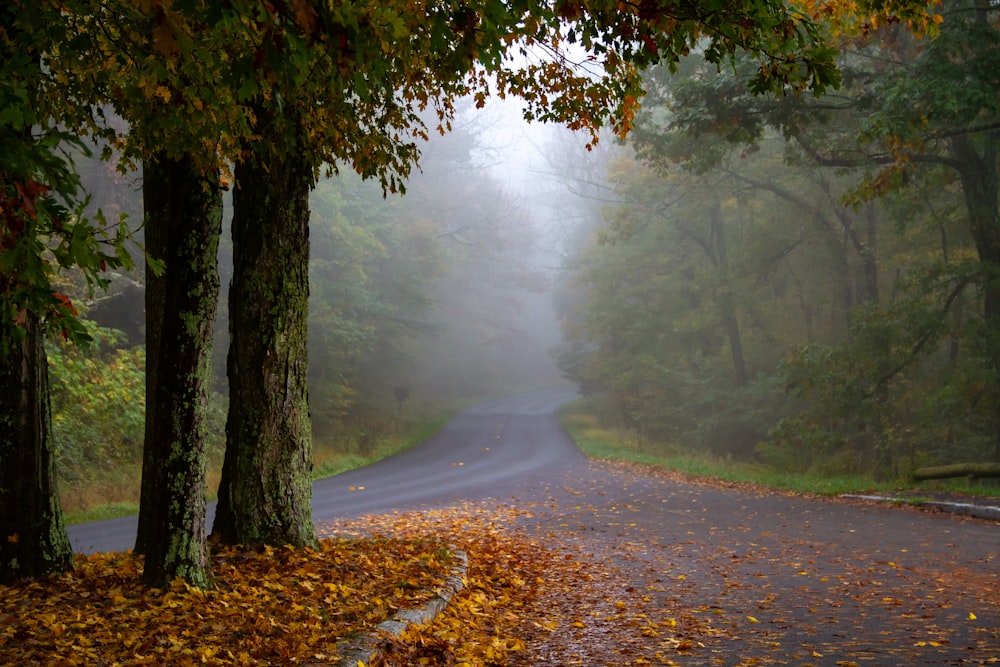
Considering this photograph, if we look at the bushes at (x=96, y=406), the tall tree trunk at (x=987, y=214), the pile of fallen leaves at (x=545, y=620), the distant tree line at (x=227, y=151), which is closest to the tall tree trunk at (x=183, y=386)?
the distant tree line at (x=227, y=151)

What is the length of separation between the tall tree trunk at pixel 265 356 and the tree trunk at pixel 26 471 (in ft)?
5.01

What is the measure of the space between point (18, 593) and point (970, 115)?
15017 mm

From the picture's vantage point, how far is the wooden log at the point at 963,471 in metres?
15.6

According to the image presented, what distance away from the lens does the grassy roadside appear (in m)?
16.5

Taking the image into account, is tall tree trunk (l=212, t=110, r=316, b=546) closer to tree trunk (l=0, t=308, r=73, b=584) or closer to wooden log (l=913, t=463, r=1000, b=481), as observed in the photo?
tree trunk (l=0, t=308, r=73, b=584)

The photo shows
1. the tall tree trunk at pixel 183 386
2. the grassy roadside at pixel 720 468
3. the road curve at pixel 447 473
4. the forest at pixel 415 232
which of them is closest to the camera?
the forest at pixel 415 232

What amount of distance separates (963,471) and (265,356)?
13.5 metres

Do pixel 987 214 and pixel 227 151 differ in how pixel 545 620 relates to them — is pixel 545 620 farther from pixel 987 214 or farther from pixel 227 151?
pixel 987 214

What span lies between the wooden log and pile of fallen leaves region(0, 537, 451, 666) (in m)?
11.7

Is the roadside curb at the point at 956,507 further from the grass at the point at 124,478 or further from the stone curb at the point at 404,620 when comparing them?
the grass at the point at 124,478

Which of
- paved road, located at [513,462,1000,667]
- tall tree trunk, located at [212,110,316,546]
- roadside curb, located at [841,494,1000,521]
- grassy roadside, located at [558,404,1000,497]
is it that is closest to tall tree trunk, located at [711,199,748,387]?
grassy roadside, located at [558,404,1000,497]

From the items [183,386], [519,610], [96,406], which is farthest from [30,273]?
[96,406]

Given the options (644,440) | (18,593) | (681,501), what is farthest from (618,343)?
(18,593)

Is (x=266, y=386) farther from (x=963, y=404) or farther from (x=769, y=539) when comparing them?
(x=963, y=404)
